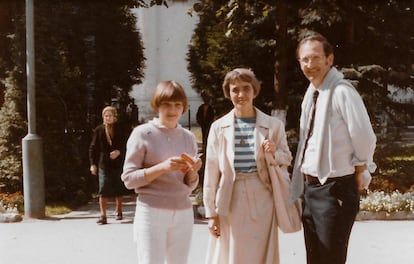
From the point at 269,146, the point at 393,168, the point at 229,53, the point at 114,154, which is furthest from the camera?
the point at 229,53

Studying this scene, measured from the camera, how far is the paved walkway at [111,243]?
4410 millimetres

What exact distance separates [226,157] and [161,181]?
0.46 meters

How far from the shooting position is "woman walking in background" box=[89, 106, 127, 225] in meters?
5.93

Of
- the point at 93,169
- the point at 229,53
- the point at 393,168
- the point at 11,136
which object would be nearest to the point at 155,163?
the point at 93,169

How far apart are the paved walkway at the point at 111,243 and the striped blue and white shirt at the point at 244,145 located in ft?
5.64

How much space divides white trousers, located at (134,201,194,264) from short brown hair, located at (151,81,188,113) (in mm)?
516

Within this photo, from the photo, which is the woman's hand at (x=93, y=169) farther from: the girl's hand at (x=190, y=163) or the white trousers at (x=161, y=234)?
the girl's hand at (x=190, y=163)

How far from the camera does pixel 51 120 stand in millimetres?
7406

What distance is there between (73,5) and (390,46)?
5413 millimetres

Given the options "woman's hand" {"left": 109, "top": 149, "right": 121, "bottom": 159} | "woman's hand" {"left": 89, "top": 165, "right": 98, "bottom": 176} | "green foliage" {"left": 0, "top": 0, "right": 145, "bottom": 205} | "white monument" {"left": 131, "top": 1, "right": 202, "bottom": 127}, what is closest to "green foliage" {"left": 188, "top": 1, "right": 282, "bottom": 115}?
"white monument" {"left": 131, "top": 1, "right": 202, "bottom": 127}

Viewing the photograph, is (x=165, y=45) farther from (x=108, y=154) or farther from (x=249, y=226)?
(x=249, y=226)

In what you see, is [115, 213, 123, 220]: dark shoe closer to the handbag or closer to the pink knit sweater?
the handbag

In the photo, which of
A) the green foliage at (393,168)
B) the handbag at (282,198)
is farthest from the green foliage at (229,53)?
the handbag at (282,198)

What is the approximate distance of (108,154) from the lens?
5961 mm
